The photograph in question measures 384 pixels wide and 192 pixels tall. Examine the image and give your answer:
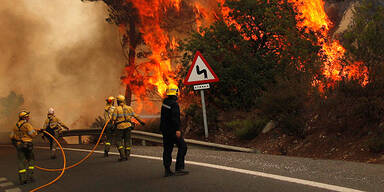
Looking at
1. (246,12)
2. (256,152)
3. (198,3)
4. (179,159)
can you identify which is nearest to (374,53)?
(256,152)

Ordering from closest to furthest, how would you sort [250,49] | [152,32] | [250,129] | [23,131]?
1. [23,131]
2. [250,129]
3. [250,49]
4. [152,32]

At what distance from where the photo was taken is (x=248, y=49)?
49.8 ft

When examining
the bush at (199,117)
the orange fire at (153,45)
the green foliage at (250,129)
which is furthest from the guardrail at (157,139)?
the orange fire at (153,45)

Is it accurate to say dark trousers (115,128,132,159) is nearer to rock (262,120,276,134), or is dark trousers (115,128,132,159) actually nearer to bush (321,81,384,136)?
rock (262,120,276,134)

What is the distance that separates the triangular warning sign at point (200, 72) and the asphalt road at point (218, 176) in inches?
121

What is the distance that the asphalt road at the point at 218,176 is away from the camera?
606 cm

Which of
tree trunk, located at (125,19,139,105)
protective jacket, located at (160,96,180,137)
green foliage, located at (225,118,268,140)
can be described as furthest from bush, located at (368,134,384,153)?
tree trunk, located at (125,19,139,105)

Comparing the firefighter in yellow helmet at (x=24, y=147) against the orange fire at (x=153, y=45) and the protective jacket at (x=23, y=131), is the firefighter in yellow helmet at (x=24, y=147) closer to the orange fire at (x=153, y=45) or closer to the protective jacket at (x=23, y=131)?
the protective jacket at (x=23, y=131)

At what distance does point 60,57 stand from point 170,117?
42.1m

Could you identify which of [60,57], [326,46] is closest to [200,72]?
[326,46]

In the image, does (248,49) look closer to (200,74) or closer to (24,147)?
(200,74)

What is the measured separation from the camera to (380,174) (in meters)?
6.30

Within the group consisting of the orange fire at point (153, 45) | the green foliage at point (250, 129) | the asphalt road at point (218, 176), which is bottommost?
the asphalt road at point (218, 176)

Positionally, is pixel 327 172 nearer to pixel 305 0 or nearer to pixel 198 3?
pixel 305 0
